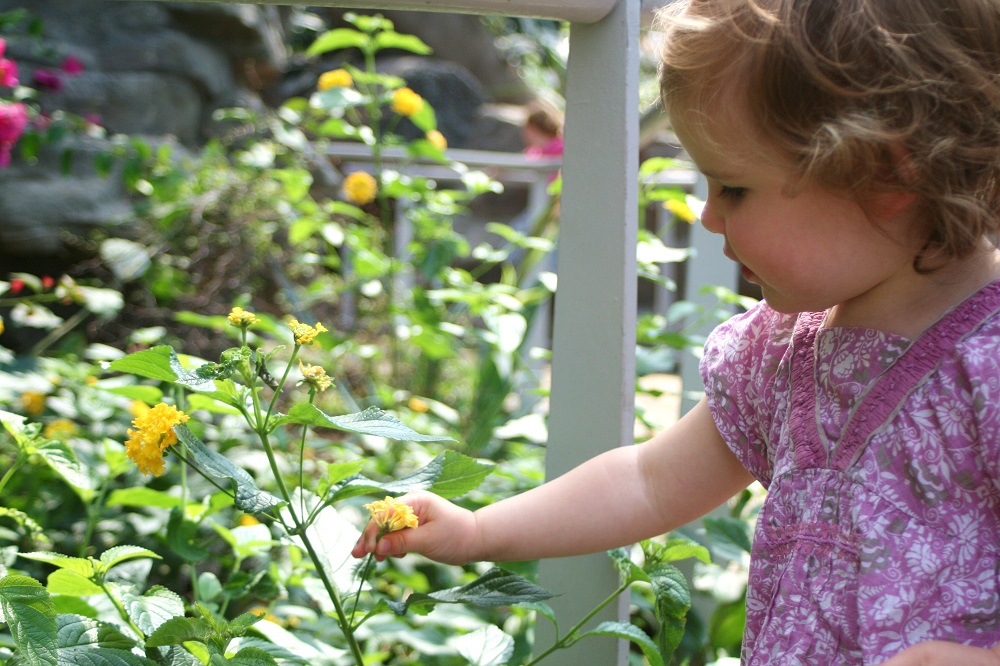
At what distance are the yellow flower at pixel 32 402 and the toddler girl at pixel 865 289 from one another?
1.04 metres

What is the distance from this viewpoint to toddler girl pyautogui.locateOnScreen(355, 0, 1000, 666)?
2.39ft

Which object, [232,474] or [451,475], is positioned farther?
[451,475]

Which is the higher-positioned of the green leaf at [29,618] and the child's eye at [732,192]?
the child's eye at [732,192]

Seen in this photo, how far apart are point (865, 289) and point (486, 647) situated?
0.48 metres

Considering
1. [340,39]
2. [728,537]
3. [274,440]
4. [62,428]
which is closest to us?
[728,537]

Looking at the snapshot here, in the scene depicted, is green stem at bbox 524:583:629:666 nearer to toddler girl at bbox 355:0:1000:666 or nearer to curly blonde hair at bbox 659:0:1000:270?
toddler girl at bbox 355:0:1000:666

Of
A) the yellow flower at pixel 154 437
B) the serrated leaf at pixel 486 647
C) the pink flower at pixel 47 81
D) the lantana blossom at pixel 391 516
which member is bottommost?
the serrated leaf at pixel 486 647

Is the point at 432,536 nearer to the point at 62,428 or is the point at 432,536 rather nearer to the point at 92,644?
the point at 92,644

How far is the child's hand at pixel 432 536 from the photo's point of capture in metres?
0.80

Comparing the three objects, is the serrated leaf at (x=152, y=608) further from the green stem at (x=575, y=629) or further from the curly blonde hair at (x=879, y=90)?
the curly blonde hair at (x=879, y=90)

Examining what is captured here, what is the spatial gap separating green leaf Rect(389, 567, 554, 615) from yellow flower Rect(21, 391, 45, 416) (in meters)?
1.07

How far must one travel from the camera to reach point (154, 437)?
2.35 feet

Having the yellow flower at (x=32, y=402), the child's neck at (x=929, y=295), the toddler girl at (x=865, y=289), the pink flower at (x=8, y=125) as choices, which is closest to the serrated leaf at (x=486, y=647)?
the toddler girl at (x=865, y=289)

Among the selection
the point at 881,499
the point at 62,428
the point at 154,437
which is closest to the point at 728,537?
the point at 881,499
